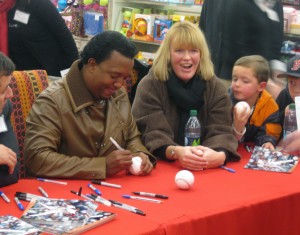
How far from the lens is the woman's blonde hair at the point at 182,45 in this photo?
2.84 meters

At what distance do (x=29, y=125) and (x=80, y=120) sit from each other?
222 millimetres

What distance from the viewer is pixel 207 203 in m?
2.04

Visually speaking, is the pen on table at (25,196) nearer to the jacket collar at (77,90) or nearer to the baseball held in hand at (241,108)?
the jacket collar at (77,90)

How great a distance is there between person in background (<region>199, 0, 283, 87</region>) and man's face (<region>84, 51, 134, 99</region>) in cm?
137

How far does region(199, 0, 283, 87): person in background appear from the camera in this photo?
3.52m

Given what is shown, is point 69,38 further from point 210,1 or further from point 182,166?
point 182,166

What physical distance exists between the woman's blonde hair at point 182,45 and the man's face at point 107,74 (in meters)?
0.47

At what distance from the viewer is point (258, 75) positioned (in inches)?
128

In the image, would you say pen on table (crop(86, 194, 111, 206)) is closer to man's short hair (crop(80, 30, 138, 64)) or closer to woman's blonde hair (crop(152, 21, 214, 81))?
man's short hair (crop(80, 30, 138, 64))

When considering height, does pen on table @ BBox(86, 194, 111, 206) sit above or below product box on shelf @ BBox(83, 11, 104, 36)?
below

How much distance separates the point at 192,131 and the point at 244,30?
1.11 m

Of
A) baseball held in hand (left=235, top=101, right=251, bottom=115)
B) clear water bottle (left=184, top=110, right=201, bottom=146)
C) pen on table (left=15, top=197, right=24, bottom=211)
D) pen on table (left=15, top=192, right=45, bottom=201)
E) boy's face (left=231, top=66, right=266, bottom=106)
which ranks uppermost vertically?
boy's face (left=231, top=66, right=266, bottom=106)

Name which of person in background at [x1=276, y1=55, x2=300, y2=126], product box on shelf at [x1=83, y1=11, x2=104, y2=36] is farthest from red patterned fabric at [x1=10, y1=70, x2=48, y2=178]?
product box on shelf at [x1=83, y1=11, x2=104, y2=36]

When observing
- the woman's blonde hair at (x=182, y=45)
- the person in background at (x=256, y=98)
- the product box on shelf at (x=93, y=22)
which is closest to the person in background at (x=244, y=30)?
the person in background at (x=256, y=98)
